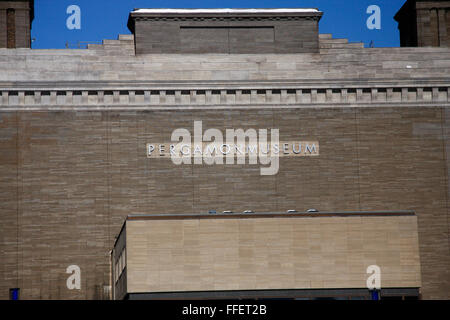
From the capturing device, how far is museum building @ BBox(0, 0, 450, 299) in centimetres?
6031

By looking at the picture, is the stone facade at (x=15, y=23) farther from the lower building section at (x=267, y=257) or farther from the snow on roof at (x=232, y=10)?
the lower building section at (x=267, y=257)

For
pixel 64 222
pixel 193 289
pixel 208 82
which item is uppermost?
pixel 208 82

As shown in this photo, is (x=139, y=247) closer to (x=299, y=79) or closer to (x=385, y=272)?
(x=385, y=272)

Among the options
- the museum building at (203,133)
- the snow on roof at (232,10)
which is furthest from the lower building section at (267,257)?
the snow on roof at (232,10)

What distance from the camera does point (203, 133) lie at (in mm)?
62250

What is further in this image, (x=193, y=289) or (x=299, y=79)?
(x=299, y=79)

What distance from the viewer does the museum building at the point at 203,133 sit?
198ft

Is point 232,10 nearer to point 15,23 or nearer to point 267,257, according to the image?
point 15,23

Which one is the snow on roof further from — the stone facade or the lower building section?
the lower building section

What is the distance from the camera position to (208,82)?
62.8m

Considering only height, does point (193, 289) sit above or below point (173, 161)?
below

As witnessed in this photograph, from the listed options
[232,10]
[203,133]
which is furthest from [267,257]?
[232,10]
